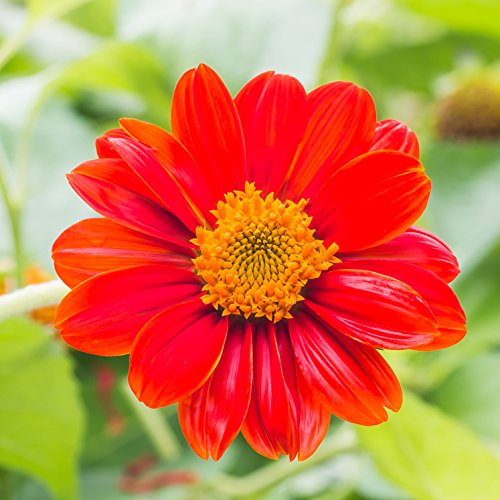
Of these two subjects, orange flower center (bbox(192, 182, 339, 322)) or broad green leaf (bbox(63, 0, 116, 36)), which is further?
broad green leaf (bbox(63, 0, 116, 36))

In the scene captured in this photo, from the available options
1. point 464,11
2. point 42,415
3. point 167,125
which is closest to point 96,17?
point 167,125

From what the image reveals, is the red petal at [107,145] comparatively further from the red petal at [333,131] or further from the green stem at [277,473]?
the green stem at [277,473]

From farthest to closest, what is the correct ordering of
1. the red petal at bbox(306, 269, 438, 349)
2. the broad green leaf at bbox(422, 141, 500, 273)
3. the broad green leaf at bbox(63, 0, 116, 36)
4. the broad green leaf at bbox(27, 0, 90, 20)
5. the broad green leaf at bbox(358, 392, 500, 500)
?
the broad green leaf at bbox(63, 0, 116, 36), the broad green leaf at bbox(422, 141, 500, 273), the broad green leaf at bbox(27, 0, 90, 20), the broad green leaf at bbox(358, 392, 500, 500), the red petal at bbox(306, 269, 438, 349)

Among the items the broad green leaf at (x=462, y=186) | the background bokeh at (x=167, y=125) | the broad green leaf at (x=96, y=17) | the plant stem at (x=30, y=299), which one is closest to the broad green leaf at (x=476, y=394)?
the background bokeh at (x=167, y=125)

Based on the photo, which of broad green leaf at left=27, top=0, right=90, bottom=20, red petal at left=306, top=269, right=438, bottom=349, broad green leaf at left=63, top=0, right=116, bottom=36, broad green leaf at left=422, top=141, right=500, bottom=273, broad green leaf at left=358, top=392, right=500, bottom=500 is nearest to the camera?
red petal at left=306, top=269, right=438, bottom=349

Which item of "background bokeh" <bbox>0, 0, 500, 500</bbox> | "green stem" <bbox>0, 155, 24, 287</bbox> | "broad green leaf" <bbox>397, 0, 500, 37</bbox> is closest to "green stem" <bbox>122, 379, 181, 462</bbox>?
"background bokeh" <bbox>0, 0, 500, 500</bbox>

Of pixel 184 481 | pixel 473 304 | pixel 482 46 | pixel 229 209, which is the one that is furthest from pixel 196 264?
pixel 482 46

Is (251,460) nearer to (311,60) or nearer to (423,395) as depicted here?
(423,395)

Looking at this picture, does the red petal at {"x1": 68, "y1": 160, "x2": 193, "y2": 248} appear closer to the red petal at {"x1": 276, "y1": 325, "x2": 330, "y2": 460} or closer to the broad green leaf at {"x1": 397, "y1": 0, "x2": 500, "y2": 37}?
the red petal at {"x1": 276, "y1": 325, "x2": 330, "y2": 460}
